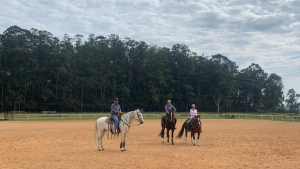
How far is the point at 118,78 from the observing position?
76688 millimetres

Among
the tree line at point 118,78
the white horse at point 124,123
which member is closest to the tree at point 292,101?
the tree line at point 118,78

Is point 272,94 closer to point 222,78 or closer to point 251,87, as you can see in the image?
point 251,87

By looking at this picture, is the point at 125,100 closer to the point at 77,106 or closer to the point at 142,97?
the point at 142,97

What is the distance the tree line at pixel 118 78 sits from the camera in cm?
6436

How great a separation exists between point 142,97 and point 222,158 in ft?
213

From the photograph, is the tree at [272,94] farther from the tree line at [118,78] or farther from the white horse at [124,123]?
the white horse at [124,123]

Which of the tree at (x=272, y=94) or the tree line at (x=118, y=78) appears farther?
the tree at (x=272, y=94)

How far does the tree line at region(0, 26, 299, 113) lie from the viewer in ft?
211

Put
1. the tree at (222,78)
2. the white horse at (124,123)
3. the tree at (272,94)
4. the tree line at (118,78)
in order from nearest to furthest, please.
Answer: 1. the white horse at (124,123)
2. the tree line at (118,78)
3. the tree at (222,78)
4. the tree at (272,94)

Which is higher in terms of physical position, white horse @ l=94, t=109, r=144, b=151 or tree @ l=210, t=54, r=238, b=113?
tree @ l=210, t=54, r=238, b=113

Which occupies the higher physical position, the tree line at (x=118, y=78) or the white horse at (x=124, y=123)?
the tree line at (x=118, y=78)

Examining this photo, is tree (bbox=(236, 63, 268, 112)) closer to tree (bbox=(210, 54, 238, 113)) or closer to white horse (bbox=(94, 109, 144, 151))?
tree (bbox=(210, 54, 238, 113))

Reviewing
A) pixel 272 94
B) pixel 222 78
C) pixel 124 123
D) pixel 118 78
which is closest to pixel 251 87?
pixel 272 94

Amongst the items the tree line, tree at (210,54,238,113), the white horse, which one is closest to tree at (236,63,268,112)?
the tree line
